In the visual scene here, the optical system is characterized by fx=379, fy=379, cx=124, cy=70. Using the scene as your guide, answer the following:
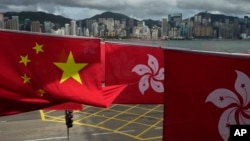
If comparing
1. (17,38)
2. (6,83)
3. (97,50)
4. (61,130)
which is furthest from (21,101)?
(61,130)

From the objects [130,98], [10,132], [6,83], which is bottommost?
[10,132]

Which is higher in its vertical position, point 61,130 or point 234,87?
point 234,87

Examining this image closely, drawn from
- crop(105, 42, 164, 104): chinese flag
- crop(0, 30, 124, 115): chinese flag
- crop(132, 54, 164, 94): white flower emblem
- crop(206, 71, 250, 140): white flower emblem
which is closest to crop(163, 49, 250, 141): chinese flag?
crop(206, 71, 250, 140): white flower emblem

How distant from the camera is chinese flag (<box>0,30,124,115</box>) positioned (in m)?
8.66

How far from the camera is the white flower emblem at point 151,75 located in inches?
455

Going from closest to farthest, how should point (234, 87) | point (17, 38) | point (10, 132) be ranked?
point (234, 87), point (17, 38), point (10, 132)

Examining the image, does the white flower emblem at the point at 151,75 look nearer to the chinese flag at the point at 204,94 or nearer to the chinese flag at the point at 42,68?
the chinese flag at the point at 42,68

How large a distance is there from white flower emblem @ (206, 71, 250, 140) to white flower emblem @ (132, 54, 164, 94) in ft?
16.8

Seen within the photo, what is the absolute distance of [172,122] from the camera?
21.7 feet

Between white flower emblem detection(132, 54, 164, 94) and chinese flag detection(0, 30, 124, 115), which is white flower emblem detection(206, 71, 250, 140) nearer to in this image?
chinese flag detection(0, 30, 124, 115)

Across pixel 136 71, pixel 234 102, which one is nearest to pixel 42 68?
pixel 136 71

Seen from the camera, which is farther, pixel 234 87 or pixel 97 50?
pixel 97 50

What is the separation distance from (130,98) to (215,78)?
17.5 ft

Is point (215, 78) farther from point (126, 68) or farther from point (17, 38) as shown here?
point (126, 68)
